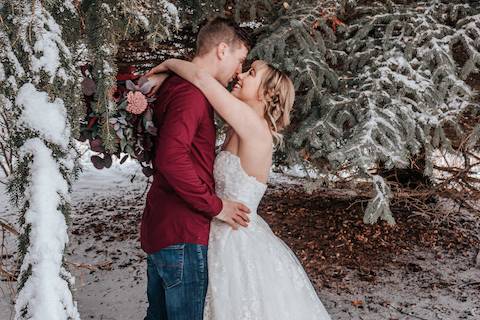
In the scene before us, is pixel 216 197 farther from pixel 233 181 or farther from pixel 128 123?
pixel 128 123

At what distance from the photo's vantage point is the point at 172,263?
201 centimetres

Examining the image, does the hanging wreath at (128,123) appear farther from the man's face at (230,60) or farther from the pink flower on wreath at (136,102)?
the man's face at (230,60)

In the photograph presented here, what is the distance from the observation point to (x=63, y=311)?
1.29 metres

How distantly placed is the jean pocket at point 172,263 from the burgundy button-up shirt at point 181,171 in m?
0.03

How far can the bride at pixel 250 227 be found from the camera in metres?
2.12

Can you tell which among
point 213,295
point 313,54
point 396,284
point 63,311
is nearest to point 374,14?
point 313,54

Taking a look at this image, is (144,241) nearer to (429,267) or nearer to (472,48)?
(472,48)

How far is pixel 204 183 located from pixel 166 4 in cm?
77

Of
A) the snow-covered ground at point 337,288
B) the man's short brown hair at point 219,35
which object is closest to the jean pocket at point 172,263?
the man's short brown hair at point 219,35

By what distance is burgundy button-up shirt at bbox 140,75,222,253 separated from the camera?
1887mm

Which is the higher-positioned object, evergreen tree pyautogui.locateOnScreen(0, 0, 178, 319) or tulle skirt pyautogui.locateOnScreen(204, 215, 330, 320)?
evergreen tree pyautogui.locateOnScreen(0, 0, 178, 319)

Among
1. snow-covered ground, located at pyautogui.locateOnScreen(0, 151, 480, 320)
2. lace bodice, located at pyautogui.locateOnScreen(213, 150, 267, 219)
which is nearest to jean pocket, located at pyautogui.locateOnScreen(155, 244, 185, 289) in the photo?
lace bodice, located at pyautogui.locateOnScreen(213, 150, 267, 219)

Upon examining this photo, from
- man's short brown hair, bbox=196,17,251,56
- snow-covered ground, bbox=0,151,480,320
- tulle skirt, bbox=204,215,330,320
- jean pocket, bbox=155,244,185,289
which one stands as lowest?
snow-covered ground, bbox=0,151,480,320

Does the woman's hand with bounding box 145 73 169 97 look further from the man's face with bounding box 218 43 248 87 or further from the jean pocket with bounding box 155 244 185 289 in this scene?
the jean pocket with bounding box 155 244 185 289
